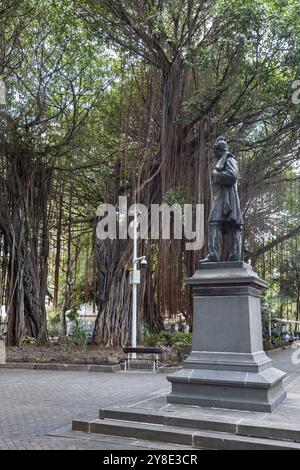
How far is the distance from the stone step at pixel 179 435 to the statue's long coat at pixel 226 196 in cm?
264

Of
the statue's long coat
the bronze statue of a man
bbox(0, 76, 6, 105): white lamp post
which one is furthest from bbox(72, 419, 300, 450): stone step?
bbox(0, 76, 6, 105): white lamp post

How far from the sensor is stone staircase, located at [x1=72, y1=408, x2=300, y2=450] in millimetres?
4566

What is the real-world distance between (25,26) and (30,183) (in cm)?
408

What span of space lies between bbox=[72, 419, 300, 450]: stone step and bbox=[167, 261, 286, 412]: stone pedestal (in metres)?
0.72

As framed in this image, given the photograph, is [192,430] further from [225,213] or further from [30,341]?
[30,341]

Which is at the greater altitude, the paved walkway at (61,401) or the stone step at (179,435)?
the stone step at (179,435)

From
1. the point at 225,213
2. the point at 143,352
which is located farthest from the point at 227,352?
the point at 143,352

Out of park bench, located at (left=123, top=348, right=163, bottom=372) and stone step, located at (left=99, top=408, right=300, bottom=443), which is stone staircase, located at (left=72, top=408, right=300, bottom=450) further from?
park bench, located at (left=123, top=348, right=163, bottom=372)

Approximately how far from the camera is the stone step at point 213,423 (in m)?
4.62

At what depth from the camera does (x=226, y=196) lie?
6430mm

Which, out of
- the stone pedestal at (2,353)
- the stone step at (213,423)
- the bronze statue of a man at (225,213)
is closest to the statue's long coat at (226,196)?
the bronze statue of a man at (225,213)

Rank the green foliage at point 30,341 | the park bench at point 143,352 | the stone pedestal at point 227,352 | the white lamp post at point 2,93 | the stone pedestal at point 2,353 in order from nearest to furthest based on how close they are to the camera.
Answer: the stone pedestal at point 227,352
the park bench at point 143,352
the stone pedestal at point 2,353
the white lamp post at point 2,93
the green foliage at point 30,341

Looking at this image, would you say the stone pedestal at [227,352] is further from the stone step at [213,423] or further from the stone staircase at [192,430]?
the stone staircase at [192,430]

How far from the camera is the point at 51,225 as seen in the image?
1549 centimetres
